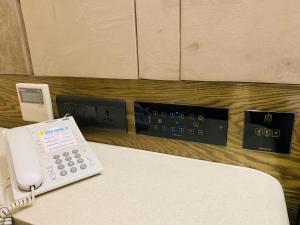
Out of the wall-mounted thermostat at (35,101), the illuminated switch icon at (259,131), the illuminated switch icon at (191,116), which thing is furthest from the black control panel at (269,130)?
the wall-mounted thermostat at (35,101)

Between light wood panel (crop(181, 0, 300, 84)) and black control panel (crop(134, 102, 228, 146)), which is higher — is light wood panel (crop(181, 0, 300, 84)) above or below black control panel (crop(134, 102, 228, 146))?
above

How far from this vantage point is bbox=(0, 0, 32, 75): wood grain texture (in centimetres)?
69

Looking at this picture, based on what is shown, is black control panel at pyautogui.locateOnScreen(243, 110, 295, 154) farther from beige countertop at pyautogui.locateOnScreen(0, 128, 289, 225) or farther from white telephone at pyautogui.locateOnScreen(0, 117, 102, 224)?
white telephone at pyautogui.locateOnScreen(0, 117, 102, 224)

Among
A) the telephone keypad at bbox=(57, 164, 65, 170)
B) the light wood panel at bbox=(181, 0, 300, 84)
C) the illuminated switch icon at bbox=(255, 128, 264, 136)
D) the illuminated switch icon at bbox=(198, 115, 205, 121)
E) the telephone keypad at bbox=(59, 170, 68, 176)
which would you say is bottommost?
the telephone keypad at bbox=(59, 170, 68, 176)

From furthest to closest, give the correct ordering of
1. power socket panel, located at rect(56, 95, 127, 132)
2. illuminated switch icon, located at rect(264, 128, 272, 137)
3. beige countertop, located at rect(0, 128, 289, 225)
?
power socket panel, located at rect(56, 95, 127, 132) → illuminated switch icon, located at rect(264, 128, 272, 137) → beige countertop, located at rect(0, 128, 289, 225)

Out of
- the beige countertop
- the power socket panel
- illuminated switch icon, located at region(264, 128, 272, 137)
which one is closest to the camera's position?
the beige countertop

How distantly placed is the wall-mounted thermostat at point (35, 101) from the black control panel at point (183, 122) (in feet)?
0.95

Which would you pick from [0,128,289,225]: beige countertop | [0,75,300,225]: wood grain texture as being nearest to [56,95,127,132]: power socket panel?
[0,75,300,225]: wood grain texture

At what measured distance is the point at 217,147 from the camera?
0.60m

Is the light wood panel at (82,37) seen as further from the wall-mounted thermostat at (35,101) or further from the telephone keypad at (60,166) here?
the telephone keypad at (60,166)

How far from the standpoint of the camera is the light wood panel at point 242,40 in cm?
46

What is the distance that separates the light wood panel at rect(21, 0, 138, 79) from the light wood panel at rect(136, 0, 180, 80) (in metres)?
0.02

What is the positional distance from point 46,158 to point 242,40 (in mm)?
501

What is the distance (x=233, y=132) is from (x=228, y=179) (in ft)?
0.36
